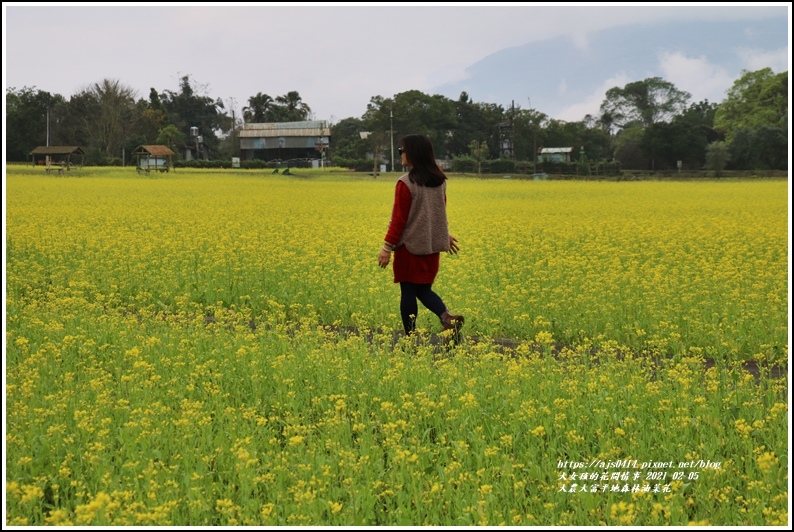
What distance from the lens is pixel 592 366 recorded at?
5.92 m

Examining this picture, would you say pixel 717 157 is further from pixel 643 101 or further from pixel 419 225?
pixel 419 225

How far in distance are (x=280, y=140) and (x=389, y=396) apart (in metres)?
60.4

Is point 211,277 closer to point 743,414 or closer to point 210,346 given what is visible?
point 210,346

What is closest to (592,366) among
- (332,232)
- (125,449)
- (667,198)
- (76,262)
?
(125,449)

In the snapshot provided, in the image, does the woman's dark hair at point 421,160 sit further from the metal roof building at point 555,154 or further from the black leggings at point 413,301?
the metal roof building at point 555,154

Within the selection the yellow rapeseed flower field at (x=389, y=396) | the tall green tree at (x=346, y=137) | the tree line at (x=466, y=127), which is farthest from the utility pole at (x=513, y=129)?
the yellow rapeseed flower field at (x=389, y=396)

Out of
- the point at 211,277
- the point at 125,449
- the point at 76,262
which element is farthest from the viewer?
the point at 76,262

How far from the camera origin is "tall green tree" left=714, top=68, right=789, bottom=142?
5675 cm

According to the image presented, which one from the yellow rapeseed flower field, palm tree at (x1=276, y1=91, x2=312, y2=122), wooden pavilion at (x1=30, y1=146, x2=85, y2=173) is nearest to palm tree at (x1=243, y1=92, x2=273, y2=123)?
palm tree at (x1=276, y1=91, x2=312, y2=122)

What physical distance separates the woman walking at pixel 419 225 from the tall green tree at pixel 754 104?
5318cm

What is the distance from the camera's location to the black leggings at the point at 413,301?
6.48 metres

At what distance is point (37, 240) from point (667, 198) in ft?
68.7

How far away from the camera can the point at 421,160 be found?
20.6 feet

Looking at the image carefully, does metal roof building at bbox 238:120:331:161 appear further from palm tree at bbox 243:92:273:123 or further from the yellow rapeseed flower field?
the yellow rapeseed flower field
